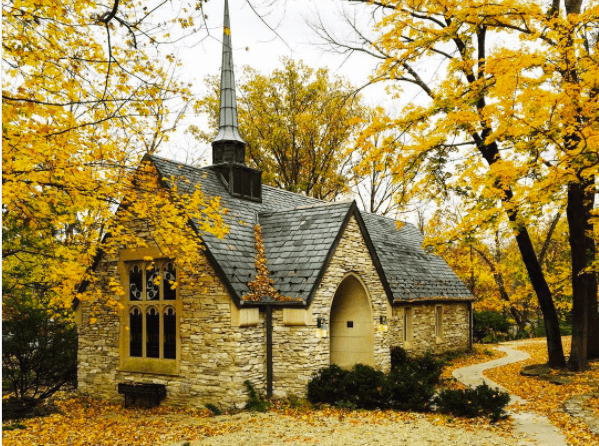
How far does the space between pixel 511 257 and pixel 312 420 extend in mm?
17321

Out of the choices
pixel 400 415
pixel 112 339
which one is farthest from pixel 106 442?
pixel 400 415

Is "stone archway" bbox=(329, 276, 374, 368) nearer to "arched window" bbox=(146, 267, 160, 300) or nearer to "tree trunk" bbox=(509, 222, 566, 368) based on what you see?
"tree trunk" bbox=(509, 222, 566, 368)

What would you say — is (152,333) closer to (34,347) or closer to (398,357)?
(34,347)

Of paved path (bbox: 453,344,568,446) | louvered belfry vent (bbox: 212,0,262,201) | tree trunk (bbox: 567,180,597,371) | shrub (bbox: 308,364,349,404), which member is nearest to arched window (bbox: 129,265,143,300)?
→ louvered belfry vent (bbox: 212,0,262,201)

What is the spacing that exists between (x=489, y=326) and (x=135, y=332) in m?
20.4

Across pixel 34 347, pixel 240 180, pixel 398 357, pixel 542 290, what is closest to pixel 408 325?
pixel 398 357

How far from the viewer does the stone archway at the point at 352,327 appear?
42.2ft

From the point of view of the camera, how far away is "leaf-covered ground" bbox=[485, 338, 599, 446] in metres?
8.23

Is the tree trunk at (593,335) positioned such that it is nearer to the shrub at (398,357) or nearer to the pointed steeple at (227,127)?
the shrub at (398,357)

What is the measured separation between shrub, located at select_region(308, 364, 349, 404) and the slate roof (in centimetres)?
163

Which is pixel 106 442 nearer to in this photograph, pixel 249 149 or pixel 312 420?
pixel 312 420

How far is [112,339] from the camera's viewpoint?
12.6 m

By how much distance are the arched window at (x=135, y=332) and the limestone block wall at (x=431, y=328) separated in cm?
721

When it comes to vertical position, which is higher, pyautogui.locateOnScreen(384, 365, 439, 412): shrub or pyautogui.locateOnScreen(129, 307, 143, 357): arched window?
pyautogui.locateOnScreen(129, 307, 143, 357): arched window
